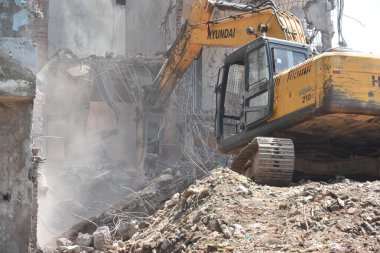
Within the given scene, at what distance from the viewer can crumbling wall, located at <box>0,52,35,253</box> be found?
5566 millimetres

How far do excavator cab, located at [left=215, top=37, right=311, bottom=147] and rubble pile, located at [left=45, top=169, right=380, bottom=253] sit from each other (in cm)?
180

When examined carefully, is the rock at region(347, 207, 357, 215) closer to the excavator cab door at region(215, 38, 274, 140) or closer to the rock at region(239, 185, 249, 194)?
the rock at region(239, 185, 249, 194)

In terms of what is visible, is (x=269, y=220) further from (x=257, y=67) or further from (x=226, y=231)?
(x=257, y=67)

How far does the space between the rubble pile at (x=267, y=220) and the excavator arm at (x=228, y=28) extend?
4.08 meters

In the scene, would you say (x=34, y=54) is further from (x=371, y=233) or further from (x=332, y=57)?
(x=332, y=57)

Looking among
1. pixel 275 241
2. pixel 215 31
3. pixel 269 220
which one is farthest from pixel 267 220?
pixel 215 31

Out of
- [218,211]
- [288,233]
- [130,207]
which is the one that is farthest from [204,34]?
[288,233]

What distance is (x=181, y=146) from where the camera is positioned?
1884 centimetres

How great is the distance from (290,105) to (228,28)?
12.3 feet

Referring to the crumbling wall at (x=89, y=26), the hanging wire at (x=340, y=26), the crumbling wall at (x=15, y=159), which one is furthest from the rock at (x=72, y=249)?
the crumbling wall at (x=89, y=26)

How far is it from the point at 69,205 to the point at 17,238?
11284mm

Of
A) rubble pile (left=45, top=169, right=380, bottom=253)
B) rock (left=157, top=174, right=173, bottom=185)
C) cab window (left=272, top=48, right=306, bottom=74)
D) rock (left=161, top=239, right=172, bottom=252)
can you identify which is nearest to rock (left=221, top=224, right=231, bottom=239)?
rubble pile (left=45, top=169, right=380, bottom=253)

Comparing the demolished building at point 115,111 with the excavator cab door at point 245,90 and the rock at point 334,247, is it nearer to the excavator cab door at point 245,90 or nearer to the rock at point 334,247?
the excavator cab door at point 245,90

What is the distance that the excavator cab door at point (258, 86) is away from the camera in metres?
9.36
